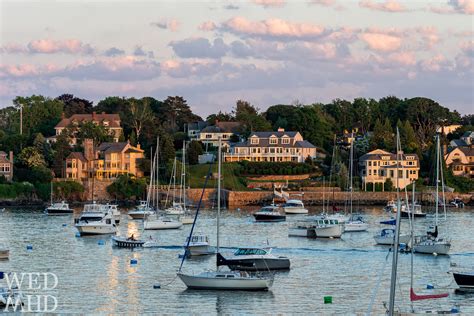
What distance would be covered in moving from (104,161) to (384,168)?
34857mm

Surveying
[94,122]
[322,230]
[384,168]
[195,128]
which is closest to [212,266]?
[322,230]

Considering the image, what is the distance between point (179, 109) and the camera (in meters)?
166

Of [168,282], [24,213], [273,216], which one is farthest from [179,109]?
[168,282]

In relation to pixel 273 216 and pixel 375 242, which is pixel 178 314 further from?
pixel 273 216

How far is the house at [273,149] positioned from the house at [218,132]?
245 inches

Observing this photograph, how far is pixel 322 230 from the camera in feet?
249

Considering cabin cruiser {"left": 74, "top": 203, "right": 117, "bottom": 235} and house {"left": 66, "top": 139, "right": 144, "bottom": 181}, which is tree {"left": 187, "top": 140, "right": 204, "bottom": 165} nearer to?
house {"left": 66, "top": 139, "right": 144, "bottom": 181}

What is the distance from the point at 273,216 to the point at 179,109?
73396mm

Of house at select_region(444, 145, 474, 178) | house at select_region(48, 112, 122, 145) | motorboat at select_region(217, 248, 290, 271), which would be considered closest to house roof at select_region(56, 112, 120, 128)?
house at select_region(48, 112, 122, 145)

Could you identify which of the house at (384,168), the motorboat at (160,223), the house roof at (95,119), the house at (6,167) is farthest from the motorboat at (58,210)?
the house roof at (95,119)

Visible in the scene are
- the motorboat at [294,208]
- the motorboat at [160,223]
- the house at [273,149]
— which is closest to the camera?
the motorboat at [160,223]

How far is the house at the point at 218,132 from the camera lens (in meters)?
151

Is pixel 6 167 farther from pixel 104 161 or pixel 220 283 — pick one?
pixel 220 283

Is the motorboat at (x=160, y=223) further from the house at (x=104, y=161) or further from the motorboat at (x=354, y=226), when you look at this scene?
the house at (x=104, y=161)
